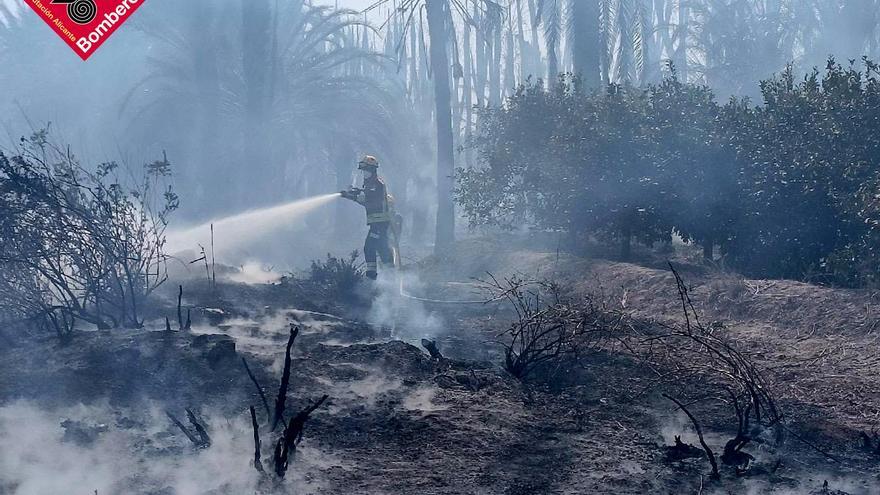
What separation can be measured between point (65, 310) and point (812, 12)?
35.0m

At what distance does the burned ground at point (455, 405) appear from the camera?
4.34m

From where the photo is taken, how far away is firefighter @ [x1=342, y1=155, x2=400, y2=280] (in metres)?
11.7

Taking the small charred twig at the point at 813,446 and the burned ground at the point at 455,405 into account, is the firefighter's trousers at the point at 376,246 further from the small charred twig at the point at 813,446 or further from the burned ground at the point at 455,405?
the small charred twig at the point at 813,446

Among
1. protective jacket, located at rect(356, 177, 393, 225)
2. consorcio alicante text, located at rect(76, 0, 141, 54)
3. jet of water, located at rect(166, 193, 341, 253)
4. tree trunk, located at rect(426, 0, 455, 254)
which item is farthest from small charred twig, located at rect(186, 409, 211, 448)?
tree trunk, located at rect(426, 0, 455, 254)

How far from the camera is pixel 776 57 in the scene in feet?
101

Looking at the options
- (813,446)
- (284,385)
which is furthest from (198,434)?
(813,446)

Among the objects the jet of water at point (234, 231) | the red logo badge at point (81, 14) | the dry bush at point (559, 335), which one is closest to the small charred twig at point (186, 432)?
the dry bush at point (559, 335)

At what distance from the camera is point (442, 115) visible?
18.8 meters

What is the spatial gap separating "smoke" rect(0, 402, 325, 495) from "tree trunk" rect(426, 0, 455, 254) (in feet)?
44.5

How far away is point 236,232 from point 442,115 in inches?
247

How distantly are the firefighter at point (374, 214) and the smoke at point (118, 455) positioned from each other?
6.65 m

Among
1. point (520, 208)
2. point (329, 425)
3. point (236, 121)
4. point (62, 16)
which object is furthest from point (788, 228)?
point (236, 121)

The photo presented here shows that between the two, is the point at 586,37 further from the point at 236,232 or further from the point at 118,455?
the point at 118,455

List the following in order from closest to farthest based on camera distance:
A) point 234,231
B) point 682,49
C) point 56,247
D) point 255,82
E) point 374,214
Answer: point 56,247, point 374,214, point 234,231, point 255,82, point 682,49
